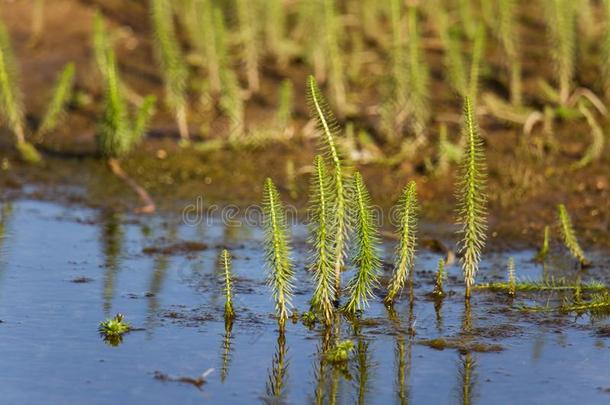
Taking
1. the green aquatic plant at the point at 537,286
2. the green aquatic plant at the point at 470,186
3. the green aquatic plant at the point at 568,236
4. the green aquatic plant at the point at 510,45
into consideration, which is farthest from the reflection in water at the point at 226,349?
the green aquatic plant at the point at 510,45

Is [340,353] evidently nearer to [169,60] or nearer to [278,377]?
[278,377]

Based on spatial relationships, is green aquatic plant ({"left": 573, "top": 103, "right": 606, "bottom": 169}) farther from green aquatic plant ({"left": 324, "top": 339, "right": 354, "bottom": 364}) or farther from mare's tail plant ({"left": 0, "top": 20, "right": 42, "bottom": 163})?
mare's tail plant ({"left": 0, "top": 20, "right": 42, "bottom": 163})

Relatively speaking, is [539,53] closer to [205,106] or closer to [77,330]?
[205,106]

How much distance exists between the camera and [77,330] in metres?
6.05

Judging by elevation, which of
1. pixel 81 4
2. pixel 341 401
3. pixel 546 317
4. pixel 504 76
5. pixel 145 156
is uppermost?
pixel 81 4

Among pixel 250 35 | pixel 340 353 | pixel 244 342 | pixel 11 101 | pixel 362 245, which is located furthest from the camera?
pixel 250 35

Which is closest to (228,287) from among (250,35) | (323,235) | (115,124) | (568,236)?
(323,235)

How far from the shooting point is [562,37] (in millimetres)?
9875

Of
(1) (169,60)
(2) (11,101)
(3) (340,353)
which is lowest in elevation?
(3) (340,353)

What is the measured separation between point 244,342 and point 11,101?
4.60 m

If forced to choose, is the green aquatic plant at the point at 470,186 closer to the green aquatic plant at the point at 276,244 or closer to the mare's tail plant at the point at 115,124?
the green aquatic plant at the point at 276,244

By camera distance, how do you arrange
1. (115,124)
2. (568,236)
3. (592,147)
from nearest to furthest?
(568,236) < (592,147) < (115,124)

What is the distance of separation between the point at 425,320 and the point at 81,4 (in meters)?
7.48

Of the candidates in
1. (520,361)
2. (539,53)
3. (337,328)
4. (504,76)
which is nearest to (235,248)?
(337,328)
